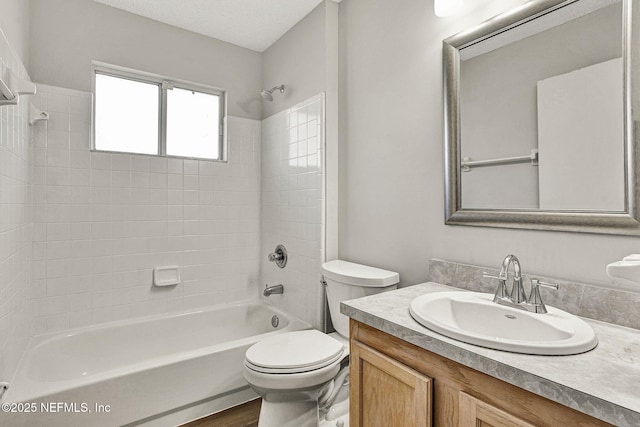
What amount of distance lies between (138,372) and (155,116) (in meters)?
1.77

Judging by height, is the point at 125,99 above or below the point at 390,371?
above

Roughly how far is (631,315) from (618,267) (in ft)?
1.36

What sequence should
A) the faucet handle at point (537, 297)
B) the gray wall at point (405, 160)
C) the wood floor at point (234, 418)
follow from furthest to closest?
the wood floor at point (234, 418) → the gray wall at point (405, 160) → the faucet handle at point (537, 297)

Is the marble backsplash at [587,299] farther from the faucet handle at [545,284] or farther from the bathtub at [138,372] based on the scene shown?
the bathtub at [138,372]

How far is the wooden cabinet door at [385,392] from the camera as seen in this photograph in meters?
0.89

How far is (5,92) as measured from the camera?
102 cm

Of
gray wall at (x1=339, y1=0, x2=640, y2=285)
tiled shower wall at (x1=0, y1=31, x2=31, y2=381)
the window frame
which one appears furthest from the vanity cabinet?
the window frame

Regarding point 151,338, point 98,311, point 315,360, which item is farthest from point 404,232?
point 98,311

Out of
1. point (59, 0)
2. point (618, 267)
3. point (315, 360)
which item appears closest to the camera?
point (618, 267)

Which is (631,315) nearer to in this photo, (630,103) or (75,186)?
(630,103)

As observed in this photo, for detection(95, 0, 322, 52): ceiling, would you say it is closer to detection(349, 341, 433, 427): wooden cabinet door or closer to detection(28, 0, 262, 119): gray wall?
detection(28, 0, 262, 119): gray wall

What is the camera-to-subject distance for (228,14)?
223 centimetres

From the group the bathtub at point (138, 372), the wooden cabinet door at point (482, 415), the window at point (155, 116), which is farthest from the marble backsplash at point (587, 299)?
the window at point (155, 116)

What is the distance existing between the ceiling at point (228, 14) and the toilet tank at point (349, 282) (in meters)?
1.69
